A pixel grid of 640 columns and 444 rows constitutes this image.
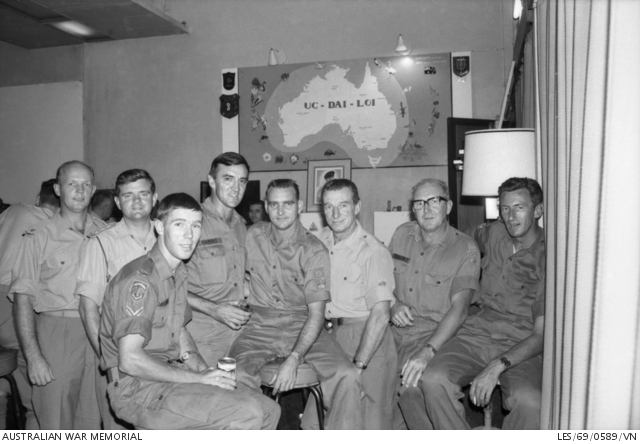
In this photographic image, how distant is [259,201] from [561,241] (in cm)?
502

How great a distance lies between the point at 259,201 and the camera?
6504mm

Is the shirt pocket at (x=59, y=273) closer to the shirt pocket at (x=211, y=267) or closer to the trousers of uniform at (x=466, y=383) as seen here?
the shirt pocket at (x=211, y=267)

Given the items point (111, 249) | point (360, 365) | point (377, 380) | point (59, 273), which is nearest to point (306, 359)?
Result: point (360, 365)

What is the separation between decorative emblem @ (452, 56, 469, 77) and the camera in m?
6.18

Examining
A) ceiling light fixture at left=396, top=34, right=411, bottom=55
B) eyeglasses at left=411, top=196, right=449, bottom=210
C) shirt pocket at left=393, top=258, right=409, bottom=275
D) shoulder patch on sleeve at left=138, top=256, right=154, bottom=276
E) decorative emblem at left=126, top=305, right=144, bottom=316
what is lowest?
decorative emblem at left=126, top=305, right=144, bottom=316

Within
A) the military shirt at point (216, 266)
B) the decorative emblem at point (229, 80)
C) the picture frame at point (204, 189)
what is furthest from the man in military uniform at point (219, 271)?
the decorative emblem at point (229, 80)

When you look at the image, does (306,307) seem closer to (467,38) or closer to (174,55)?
(467,38)

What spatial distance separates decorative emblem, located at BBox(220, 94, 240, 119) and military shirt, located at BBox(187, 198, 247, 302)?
4.24 metres

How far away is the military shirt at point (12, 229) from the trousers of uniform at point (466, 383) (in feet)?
7.96

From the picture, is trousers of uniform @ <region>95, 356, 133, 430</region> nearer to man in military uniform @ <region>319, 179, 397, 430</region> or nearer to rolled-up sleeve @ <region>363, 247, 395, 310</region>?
man in military uniform @ <region>319, 179, 397, 430</region>

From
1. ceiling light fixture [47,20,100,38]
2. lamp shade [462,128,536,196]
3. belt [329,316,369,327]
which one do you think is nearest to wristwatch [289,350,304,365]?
belt [329,316,369,327]

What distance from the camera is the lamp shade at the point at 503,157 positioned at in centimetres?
320

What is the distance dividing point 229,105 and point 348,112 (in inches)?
60.6

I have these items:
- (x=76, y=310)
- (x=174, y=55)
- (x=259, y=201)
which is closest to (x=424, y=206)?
(x=76, y=310)
